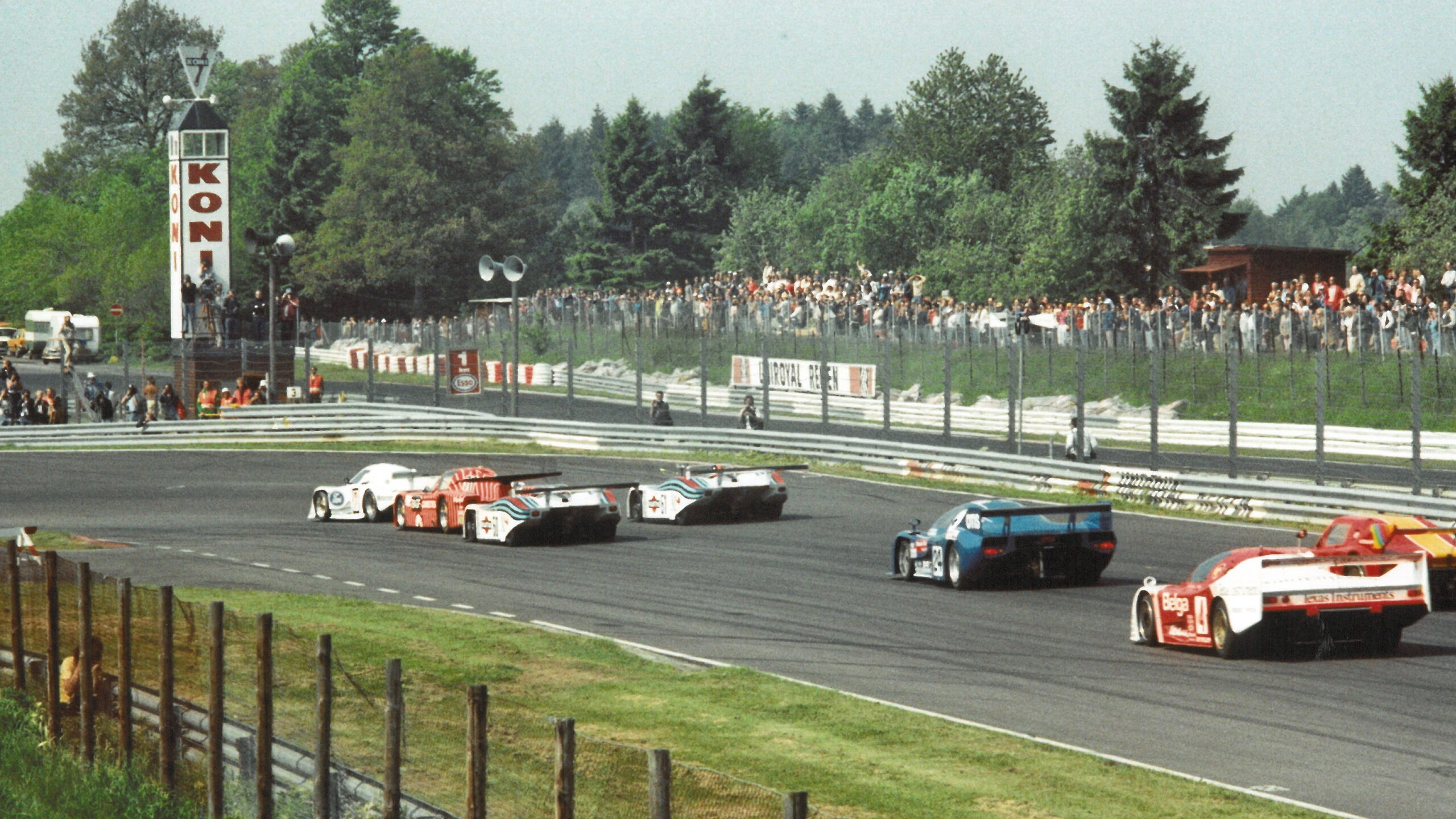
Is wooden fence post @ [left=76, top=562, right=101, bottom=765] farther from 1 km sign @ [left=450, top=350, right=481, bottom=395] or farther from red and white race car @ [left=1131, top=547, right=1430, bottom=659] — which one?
1 km sign @ [left=450, top=350, right=481, bottom=395]

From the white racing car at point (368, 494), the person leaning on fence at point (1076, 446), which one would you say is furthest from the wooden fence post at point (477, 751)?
the person leaning on fence at point (1076, 446)

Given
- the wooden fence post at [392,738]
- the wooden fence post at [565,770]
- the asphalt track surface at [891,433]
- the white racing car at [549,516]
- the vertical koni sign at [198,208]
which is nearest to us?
the wooden fence post at [565,770]

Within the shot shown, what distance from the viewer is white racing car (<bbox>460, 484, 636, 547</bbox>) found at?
80.9 feet

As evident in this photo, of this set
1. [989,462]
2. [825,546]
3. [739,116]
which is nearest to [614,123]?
[739,116]

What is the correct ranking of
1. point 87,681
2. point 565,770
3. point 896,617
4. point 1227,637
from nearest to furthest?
point 565,770, point 87,681, point 1227,637, point 896,617

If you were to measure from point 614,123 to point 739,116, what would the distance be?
30156 mm

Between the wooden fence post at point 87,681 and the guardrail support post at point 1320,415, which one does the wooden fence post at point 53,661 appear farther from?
the guardrail support post at point 1320,415

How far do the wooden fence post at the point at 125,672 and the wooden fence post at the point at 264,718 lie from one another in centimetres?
180

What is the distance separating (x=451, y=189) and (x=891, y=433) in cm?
6568

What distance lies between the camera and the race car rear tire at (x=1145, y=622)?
52.2 ft

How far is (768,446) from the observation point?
36.7 metres

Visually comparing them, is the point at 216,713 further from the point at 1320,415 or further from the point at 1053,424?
the point at 1053,424

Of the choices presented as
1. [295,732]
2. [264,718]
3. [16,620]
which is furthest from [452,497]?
[264,718]

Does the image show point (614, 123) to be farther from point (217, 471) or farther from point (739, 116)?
point (217, 471)
